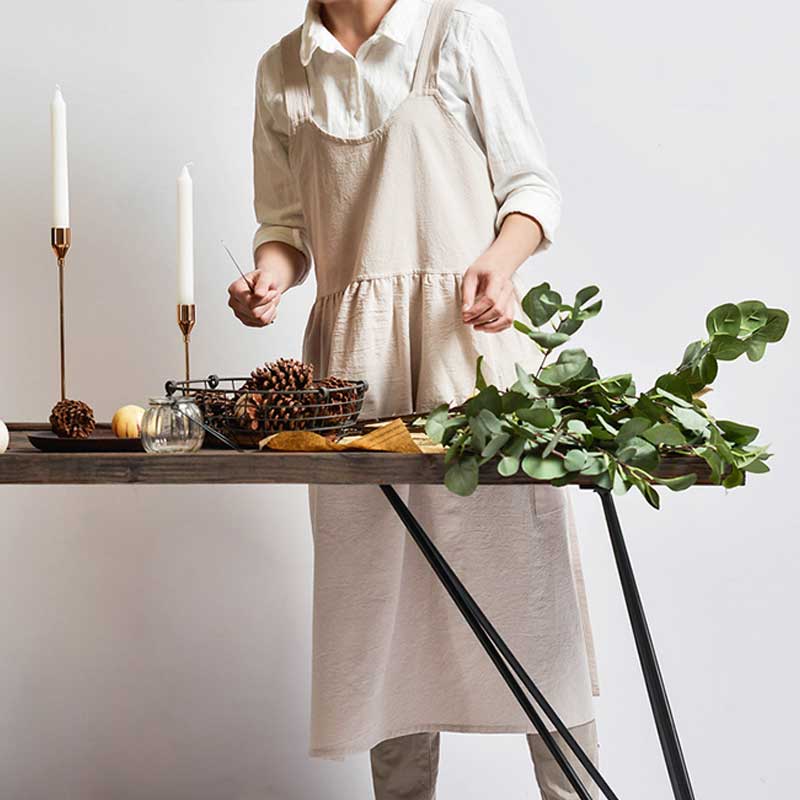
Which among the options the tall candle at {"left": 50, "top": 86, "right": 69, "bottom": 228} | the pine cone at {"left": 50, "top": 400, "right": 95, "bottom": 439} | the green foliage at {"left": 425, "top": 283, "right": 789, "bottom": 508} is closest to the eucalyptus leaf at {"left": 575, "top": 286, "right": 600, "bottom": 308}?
the green foliage at {"left": 425, "top": 283, "right": 789, "bottom": 508}

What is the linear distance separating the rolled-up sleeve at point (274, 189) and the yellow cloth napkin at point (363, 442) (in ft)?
1.66

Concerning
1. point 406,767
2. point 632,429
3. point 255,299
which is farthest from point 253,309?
point 406,767

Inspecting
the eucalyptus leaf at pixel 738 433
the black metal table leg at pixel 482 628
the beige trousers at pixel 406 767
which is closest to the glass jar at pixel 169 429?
the black metal table leg at pixel 482 628

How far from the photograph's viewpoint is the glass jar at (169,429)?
97 centimetres

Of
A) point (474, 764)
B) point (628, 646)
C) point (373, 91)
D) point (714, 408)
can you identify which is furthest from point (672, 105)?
point (474, 764)

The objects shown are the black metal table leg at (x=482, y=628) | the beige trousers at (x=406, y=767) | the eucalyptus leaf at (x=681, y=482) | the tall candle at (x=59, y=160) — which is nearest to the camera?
the eucalyptus leaf at (x=681, y=482)

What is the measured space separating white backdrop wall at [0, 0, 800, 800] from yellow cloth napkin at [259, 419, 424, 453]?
34.3 inches

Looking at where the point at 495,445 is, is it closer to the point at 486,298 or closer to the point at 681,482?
the point at 681,482

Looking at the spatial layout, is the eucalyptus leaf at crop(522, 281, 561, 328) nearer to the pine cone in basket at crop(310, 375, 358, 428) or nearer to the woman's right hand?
the pine cone in basket at crop(310, 375, 358, 428)

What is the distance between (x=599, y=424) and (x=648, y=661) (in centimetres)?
20

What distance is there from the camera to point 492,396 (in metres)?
0.94

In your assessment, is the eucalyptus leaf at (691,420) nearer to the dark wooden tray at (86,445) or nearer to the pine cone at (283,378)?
the pine cone at (283,378)

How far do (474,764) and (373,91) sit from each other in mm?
1101

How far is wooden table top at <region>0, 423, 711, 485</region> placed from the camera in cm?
92
